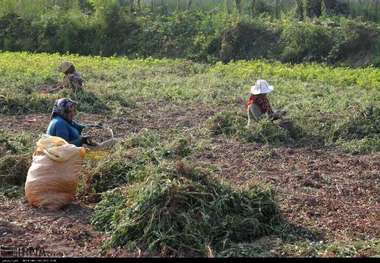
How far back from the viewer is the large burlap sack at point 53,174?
680 cm

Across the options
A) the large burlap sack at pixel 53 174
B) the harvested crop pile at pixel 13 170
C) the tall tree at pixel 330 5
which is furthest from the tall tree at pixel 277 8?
the large burlap sack at pixel 53 174

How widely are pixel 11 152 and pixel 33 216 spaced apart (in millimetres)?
2104

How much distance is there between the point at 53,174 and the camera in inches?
269

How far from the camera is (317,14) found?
23188 millimetres

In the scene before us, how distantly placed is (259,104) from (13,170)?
4.31 meters

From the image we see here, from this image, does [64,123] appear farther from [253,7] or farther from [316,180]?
[253,7]

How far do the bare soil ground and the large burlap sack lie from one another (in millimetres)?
121

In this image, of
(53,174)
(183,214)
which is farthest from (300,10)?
(183,214)

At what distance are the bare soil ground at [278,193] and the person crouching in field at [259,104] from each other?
23.2 inches

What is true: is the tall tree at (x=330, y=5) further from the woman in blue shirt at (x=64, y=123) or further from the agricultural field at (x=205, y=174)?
the woman in blue shirt at (x=64, y=123)

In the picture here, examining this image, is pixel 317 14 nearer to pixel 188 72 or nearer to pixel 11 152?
pixel 188 72

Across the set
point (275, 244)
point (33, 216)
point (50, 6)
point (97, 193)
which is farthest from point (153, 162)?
point (50, 6)

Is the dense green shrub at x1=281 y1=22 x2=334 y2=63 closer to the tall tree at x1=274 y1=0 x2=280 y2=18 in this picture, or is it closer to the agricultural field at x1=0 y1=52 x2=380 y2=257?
the tall tree at x1=274 y1=0 x2=280 y2=18

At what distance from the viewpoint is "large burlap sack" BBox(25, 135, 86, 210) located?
6801mm
